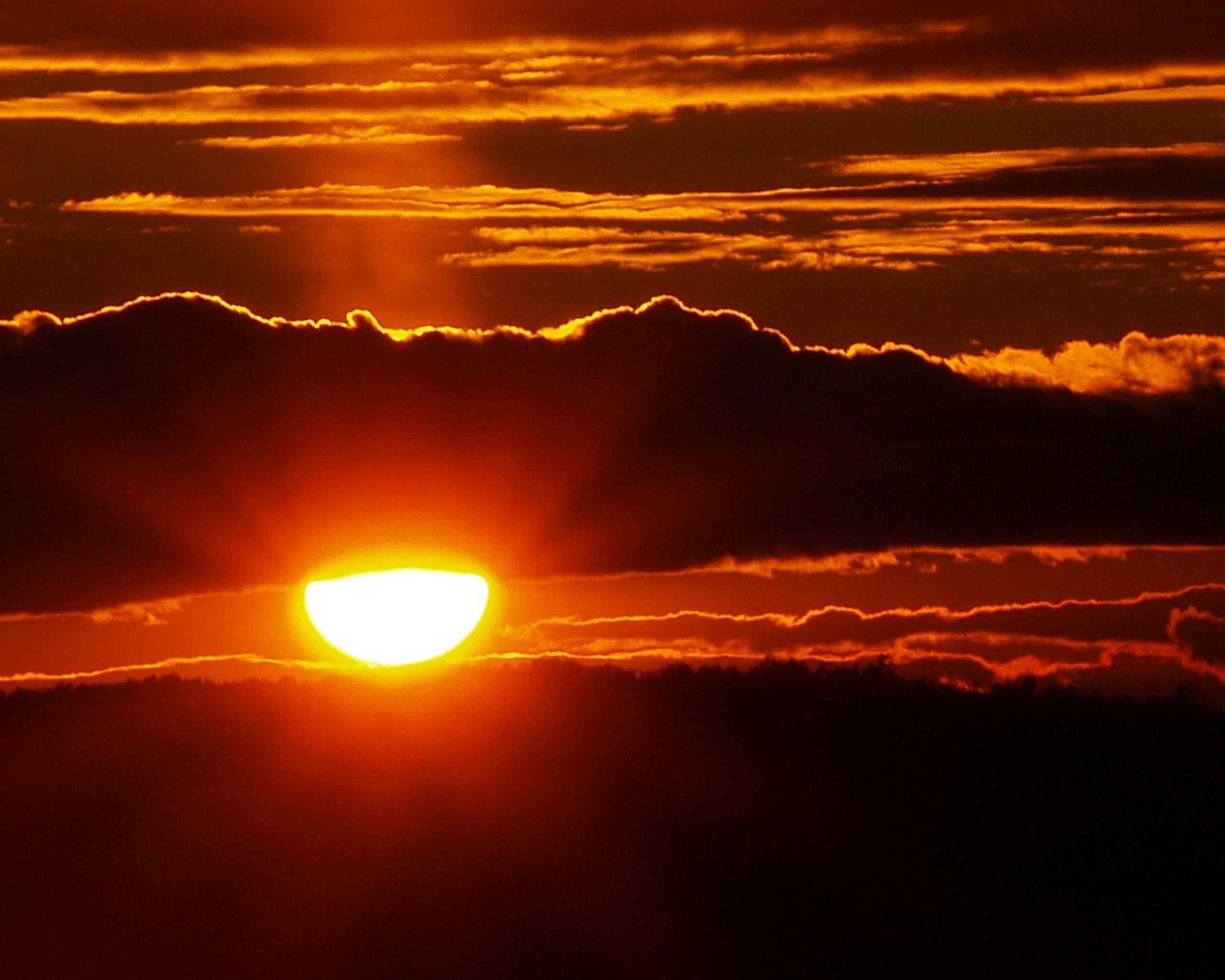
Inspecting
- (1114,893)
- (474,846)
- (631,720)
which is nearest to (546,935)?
(474,846)

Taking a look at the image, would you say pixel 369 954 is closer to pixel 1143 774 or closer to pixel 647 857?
pixel 647 857

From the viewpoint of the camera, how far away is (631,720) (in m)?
66.2

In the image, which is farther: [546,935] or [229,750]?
[229,750]

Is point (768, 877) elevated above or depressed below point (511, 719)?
below

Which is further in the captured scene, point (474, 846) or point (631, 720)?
point (631, 720)

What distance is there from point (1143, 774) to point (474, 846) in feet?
43.9

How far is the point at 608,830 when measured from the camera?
6369 cm

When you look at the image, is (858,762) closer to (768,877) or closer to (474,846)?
(768,877)

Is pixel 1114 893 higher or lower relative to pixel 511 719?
lower

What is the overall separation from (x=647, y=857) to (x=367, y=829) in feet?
17.7

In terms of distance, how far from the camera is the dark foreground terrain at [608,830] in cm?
6084

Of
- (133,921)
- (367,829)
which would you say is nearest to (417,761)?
(367,829)

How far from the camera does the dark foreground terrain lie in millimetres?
60844

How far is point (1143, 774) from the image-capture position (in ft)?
213
